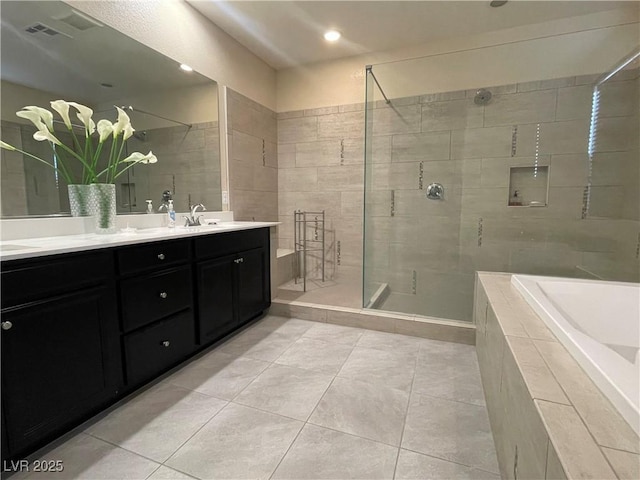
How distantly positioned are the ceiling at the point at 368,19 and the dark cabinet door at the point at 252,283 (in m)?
1.92

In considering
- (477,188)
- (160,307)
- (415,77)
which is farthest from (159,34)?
(477,188)

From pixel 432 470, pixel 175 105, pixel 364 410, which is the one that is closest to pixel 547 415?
pixel 432 470

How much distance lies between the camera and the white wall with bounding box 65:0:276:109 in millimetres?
1842

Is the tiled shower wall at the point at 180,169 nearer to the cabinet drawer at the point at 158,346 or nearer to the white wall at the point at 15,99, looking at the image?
the white wall at the point at 15,99

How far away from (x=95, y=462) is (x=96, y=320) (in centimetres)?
54

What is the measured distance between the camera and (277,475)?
1100 millimetres

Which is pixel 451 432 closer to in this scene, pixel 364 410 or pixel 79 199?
pixel 364 410

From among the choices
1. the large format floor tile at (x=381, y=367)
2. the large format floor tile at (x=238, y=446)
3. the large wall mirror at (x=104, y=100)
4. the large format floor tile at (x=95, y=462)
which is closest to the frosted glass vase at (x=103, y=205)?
the large wall mirror at (x=104, y=100)

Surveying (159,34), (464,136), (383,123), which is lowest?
(464,136)

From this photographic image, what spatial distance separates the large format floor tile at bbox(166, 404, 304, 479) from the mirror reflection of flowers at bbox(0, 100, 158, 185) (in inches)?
56.4

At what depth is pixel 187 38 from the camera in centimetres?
232

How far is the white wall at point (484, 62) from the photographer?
7.73 ft

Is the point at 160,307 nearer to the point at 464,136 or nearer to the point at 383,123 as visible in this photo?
the point at 383,123

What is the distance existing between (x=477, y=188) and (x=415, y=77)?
125cm
